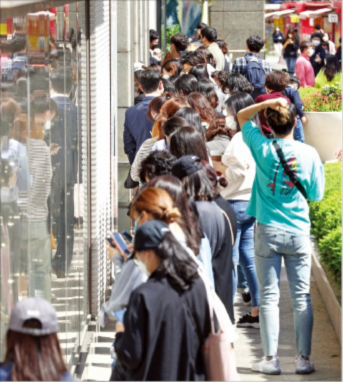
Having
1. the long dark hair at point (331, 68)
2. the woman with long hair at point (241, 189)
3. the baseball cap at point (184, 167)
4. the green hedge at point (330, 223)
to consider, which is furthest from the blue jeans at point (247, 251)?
the long dark hair at point (331, 68)

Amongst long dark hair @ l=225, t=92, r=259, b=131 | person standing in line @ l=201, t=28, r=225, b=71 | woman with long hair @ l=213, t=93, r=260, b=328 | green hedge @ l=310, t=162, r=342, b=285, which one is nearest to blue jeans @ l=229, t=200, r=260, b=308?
woman with long hair @ l=213, t=93, r=260, b=328

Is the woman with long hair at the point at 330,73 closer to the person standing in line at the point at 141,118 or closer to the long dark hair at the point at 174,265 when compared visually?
the person standing in line at the point at 141,118

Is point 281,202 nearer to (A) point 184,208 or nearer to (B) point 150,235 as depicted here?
(A) point 184,208

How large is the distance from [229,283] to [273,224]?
2.07 feet

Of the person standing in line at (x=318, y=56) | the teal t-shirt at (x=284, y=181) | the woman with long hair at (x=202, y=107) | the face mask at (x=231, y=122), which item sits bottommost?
the teal t-shirt at (x=284, y=181)

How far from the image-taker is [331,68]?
1797 cm

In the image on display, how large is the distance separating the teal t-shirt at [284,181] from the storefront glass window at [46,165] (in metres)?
1.31

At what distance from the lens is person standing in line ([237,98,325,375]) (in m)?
6.48

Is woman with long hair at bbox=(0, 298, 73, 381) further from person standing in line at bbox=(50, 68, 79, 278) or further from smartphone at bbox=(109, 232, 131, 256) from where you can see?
person standing in line at bbox=(50, 68, 79, 278)

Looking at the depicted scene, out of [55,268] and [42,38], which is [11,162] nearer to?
[42,38]

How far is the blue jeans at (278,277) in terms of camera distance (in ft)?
21.8

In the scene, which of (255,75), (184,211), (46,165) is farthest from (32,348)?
(255,75)

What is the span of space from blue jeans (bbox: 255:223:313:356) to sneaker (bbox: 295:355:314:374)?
4cm

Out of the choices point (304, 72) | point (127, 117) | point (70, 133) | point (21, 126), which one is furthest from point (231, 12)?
point (21, 126)
